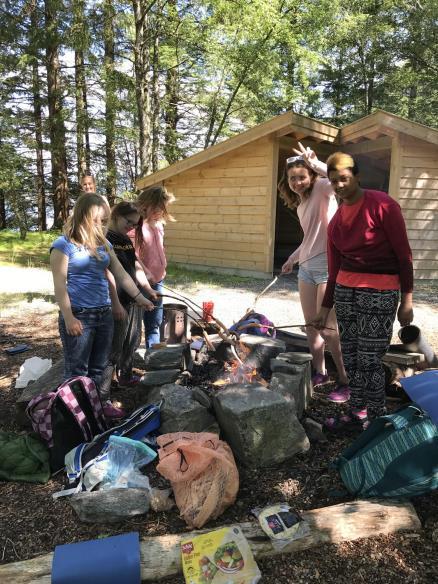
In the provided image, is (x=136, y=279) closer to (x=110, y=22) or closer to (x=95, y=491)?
(x=95, y=491)

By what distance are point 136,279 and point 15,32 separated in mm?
15867

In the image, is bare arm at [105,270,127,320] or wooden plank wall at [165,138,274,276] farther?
wooden plank wall at [165,138,274,276]

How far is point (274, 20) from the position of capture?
51.0 feet

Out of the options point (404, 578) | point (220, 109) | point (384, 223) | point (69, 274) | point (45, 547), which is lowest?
point (45, 547)

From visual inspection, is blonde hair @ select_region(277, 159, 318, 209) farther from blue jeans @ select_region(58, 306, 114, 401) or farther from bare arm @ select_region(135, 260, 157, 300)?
blue jeans @ select_region(58, 306, 114, 401)

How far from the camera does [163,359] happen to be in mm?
3637

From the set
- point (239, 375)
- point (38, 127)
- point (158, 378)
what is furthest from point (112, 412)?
point (38, 127)

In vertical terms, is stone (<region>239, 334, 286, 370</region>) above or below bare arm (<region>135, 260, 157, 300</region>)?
below

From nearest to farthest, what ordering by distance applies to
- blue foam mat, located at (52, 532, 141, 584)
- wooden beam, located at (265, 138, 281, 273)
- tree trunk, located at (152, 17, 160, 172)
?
blue foam mat, located at (52, 532, 141, 584), wooden beam, located at (265, 138, 281, 273), tree trunk, located at (152, 17, 160, 172)

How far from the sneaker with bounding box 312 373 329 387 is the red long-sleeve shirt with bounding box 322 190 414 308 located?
4.60 feet

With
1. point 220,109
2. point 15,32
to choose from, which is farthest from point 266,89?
point 15,32

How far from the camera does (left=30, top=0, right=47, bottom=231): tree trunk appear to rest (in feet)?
50.8

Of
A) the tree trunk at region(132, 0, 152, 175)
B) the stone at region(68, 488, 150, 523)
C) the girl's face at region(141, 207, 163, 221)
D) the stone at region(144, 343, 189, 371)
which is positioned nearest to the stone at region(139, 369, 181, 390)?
the stone at region(144, 343, 189, 371)

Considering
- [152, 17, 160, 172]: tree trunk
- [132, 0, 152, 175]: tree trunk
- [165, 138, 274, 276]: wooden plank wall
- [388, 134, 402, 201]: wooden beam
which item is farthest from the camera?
[152, 17, 160, 172]: tree trunk
